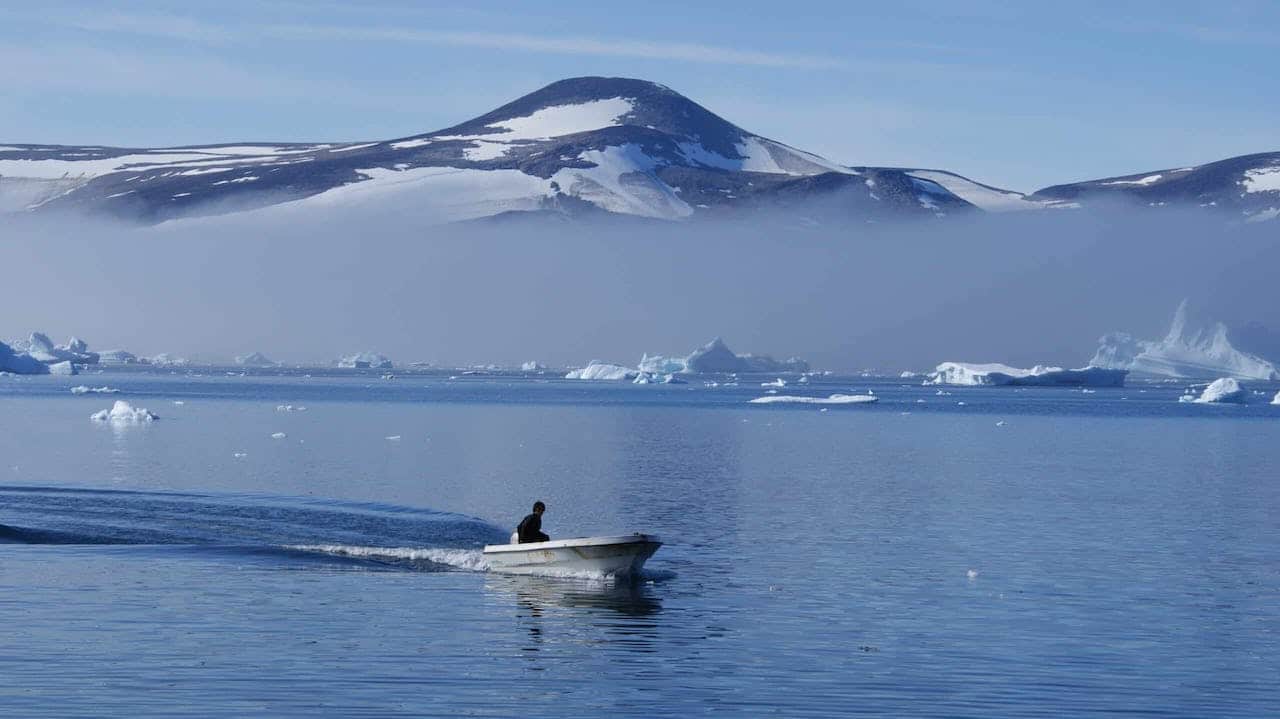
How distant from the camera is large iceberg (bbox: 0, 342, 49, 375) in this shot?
584 feet

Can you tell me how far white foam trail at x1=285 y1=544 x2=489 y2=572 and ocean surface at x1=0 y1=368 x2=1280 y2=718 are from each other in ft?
0.39

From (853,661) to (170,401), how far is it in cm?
11767

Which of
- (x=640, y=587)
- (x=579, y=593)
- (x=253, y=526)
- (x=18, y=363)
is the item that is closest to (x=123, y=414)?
(x=253, y=526)

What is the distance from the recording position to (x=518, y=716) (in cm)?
2109

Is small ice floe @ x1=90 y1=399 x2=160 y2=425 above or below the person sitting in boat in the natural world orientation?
above

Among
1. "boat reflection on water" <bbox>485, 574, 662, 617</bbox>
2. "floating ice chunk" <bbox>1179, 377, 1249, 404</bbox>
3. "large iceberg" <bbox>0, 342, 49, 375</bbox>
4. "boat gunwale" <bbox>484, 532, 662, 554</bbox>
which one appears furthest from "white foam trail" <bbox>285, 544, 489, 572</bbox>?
"large iceberg" <bbox>0, 342, 49, 375</bbox>

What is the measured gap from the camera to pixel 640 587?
107 ft

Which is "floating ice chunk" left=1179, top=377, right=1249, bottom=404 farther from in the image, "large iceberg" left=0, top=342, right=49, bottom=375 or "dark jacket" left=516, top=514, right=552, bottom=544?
"dark jacket" left=516, top=514, right=552, bottom=544

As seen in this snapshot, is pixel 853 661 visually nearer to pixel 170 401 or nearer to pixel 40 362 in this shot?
pixel 170 401

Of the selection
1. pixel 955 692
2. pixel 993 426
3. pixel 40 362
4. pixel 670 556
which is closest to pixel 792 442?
pixel 993 426

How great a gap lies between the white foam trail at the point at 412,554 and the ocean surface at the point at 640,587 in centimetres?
12

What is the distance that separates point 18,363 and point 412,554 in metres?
160

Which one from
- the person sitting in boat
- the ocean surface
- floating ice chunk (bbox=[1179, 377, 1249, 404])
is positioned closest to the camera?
the ocean surface

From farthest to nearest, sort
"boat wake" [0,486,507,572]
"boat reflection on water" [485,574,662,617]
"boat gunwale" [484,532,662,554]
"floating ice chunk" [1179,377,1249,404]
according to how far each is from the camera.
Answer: "floating ice chunk" [1179,377,1249,404], "boat wake" [0,486,507,572], "boat gunwale" [484,532,662,554], "boat reflection on water" [485,574,662,617]
